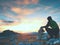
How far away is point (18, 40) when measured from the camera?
17906 millimetres

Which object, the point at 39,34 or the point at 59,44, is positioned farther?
the point at 39,34

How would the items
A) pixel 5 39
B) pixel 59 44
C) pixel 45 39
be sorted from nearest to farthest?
pixel 59 44 → pixel 45 39 → pixel 5 39

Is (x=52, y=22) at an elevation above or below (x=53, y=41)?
above

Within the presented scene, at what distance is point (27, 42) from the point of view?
1711cm

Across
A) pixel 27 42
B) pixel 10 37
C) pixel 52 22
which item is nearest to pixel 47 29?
pixel 52 22

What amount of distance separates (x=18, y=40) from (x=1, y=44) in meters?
1.41

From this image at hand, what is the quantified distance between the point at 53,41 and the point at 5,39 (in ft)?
16.0

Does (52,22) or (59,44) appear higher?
(52,22)

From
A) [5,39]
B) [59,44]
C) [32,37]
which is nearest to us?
[59,44]

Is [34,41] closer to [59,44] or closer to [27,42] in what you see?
[27,42]

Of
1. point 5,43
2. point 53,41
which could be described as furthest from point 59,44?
point 5,43

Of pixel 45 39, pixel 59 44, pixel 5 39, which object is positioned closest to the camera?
pixel 59 44

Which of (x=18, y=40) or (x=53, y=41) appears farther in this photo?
(x=18, y=40)

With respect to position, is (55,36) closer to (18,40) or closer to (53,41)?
(53,41)
